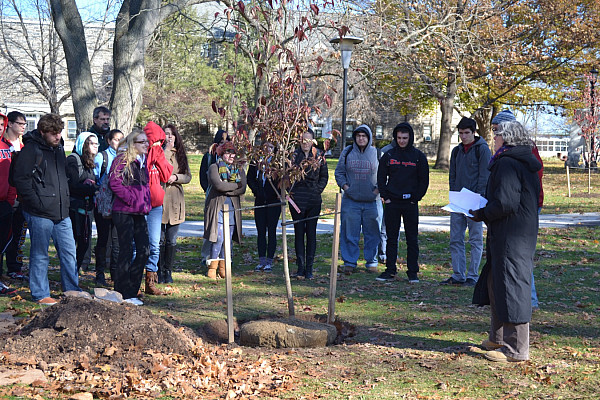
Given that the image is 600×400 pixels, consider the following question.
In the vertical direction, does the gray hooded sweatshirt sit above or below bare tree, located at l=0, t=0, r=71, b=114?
below

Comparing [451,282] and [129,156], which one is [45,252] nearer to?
[129,156]

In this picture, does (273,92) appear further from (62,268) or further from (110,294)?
(62,268)

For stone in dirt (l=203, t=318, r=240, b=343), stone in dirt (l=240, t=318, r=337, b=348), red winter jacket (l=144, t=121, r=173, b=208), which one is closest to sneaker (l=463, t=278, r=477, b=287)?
stone in dirt (l=240, t=318, r=337, b=348)

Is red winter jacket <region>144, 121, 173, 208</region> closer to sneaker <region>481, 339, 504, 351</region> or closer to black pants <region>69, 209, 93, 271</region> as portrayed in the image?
black pants <region>69, 209, 93, 271</region>

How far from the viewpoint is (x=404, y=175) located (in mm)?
9352

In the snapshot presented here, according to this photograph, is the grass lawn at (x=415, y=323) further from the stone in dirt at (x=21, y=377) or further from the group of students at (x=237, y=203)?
the stone in dirt at (x=21, y=377)

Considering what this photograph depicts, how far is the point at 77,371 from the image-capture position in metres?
5.28

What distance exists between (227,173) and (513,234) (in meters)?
4.81

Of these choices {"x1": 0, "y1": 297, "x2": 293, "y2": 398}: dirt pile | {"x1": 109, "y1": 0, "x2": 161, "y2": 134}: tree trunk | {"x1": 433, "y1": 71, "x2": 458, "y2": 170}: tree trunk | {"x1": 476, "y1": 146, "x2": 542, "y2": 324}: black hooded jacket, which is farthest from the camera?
{"x1": 433, "y1": 71, "x2": 458, "y2": 170}: tree trunk

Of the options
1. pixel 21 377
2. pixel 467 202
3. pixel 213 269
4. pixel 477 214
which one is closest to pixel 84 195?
pixel 213 269

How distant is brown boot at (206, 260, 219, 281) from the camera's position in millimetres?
9578

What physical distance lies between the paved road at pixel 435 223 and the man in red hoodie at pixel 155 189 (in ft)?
16.1

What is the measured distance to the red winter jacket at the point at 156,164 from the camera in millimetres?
7992

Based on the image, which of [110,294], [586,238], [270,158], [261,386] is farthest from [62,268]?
[586,238]
